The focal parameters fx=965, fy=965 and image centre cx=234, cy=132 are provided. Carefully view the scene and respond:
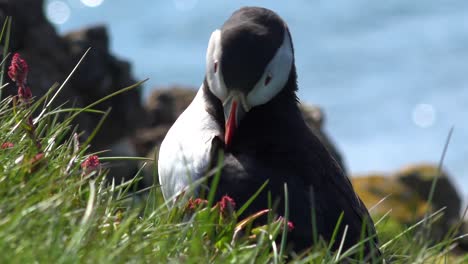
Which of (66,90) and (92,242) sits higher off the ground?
(92,242)

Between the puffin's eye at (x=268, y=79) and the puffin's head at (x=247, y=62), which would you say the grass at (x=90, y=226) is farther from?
the puffin's eye at (x=268, y=79)

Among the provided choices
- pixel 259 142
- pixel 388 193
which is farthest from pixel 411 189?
pixel 259 142

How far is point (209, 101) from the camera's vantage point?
17.8 ft

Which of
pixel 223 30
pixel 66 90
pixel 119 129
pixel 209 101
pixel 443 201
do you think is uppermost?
pixel 223 30

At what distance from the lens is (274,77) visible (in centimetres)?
516

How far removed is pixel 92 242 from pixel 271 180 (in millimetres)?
1776

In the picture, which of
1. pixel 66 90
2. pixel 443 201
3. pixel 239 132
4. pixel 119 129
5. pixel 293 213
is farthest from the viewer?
pixel 443 201

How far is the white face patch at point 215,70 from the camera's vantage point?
16.6ft

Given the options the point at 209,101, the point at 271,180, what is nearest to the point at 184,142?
the point at 209,101

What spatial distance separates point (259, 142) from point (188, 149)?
1.27 ft

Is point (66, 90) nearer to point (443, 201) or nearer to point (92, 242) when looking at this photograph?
point (443, 201)

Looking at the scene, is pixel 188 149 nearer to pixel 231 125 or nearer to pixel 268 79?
pixel 231 125

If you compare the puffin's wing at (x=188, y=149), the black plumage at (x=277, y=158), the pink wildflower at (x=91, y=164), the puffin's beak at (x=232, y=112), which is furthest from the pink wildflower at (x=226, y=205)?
the puffin's beak at (x=232, y=112)

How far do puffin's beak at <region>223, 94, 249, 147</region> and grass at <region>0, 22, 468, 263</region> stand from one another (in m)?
0.75
